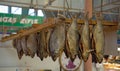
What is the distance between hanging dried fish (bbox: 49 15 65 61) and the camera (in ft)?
6.98

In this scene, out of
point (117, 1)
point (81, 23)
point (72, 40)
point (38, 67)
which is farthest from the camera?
point (38, 67)

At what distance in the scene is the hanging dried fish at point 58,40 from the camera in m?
2.13

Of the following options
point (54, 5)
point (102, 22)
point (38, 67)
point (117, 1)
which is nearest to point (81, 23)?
point (102, 22)

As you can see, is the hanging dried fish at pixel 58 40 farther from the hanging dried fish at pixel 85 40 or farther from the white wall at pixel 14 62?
the white wall at pixel 14 62

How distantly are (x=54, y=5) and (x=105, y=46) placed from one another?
3823 mm

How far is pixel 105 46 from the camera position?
2434mm

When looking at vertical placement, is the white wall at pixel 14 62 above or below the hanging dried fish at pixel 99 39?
below

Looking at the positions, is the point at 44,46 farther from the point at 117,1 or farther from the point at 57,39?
the point at 117,1

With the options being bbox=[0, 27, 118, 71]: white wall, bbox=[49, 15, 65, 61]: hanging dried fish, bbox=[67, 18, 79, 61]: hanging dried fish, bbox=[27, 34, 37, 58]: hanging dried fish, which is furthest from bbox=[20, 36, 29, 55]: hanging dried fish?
bbox=[0, 27, 118, 71]: white wall

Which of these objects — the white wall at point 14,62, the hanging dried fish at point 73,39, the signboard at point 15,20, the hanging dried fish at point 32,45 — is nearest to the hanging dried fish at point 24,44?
the hanging dried fish at point 32,45

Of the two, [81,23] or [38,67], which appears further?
[38,67]

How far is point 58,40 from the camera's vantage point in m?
2.14

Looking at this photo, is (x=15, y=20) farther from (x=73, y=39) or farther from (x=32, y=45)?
(x=73, y=39)

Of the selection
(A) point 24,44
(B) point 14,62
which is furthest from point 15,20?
(A) point 24,44
